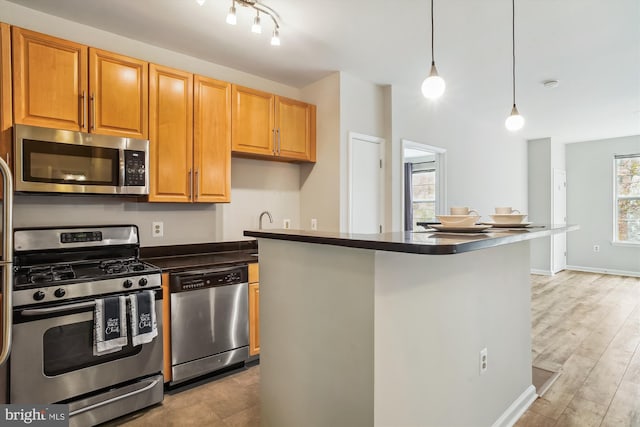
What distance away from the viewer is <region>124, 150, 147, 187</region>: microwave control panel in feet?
8.01

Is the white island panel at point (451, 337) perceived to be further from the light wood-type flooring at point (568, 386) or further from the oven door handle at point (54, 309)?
the oven door handle at point (54, 309)

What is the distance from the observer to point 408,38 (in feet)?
9.10

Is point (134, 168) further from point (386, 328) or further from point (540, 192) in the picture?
point (540, 192)

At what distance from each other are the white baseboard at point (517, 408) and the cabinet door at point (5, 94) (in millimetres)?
3226

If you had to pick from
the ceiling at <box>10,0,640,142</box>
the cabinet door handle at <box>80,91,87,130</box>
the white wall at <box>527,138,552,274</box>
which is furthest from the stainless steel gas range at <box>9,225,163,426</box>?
the white wall at <box>527,138,552,274</box>

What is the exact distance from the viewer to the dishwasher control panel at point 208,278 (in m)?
2.41

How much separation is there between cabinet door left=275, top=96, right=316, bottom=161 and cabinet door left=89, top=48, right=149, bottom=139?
1.17m

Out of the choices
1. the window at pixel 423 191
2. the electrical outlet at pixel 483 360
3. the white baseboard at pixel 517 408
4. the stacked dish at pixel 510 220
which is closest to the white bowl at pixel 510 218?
the stacked dish at pixel 510 220

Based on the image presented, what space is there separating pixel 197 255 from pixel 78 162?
45.5 inches

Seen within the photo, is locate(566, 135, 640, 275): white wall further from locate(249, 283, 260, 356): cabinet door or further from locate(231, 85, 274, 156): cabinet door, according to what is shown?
locate(249, 283, 260, 356): cabinet door

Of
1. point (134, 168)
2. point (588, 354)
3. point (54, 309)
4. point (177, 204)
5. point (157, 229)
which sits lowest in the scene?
point (588, 354)

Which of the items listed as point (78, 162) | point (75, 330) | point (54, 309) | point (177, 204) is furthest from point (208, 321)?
point (78, 162)
